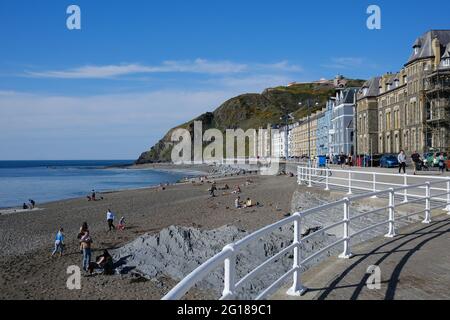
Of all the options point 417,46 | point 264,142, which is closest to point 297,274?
point 417,46

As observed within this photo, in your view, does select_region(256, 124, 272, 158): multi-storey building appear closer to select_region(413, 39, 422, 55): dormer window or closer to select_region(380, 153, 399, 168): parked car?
select_region(413, 39, 422, 55): dormer window

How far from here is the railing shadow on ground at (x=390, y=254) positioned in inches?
242

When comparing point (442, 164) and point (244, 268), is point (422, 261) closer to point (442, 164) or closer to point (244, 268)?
point (244, 268)

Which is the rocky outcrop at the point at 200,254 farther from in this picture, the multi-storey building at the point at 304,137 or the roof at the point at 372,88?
the multi-storey building at the point at 304,137

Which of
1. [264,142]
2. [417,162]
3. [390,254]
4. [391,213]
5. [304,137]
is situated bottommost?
[390,254]

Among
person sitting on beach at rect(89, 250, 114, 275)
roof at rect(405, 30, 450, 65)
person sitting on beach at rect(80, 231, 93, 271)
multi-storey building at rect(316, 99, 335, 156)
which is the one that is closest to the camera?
person sitting on beach at rect(89, 250, 114, 275)

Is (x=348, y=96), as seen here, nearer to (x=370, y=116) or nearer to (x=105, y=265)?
(x=370, y=116)

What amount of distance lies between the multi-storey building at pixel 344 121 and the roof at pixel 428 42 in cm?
1920

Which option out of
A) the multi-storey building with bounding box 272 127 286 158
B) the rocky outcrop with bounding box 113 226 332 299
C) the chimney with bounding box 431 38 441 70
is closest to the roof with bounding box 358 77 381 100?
the chimney with bounding box 431 38 441 70

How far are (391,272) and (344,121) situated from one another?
7086 cm

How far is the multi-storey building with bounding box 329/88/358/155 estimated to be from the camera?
75.1 metres

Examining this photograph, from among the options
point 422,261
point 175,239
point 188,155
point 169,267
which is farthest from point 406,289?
point 188,155

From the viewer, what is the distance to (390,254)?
840 centimetres

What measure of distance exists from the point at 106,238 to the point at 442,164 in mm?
20542
